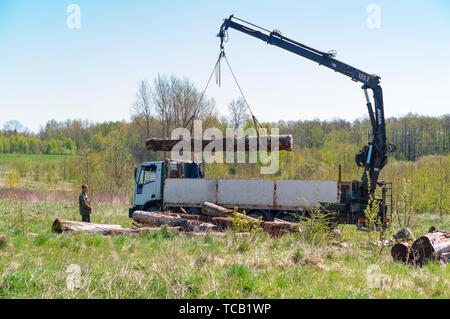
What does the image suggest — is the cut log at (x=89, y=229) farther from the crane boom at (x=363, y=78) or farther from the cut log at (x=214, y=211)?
the crane boom at (x=363, y=78)

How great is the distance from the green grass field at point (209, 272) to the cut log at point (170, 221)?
2706mm

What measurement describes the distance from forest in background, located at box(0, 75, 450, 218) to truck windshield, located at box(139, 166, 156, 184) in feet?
10.4

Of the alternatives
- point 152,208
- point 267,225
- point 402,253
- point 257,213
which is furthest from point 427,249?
point 152,208

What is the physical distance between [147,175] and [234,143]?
4406mm

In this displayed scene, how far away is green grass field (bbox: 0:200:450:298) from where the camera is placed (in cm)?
570

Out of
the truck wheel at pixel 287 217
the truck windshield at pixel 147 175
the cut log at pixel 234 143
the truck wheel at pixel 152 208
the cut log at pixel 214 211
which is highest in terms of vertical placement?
the cut log at pixel 234 143

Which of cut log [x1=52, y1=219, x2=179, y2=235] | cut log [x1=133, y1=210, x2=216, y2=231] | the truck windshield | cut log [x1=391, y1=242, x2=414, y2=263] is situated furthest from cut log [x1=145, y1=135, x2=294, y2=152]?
cut log [x1=391, y1=242, x2=414, y2=263]

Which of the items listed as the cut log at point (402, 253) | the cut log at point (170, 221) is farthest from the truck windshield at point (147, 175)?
the cut log at point (402, 253)

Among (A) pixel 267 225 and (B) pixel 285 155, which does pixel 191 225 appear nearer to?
(A) pixel 267 225

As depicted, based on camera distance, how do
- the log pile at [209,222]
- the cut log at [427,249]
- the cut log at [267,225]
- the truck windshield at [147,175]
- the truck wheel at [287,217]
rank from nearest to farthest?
the cut log at [427,249] → the cut log at [267,225] → the log pile at [209,222] → the truck wheel at [287,217] → the truck windshield at [147,175]

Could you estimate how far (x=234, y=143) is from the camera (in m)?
15.5

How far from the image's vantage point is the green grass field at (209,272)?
18.7 feet

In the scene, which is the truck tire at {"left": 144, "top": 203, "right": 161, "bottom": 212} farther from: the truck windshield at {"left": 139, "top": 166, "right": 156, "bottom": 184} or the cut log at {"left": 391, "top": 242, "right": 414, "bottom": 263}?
the cut log at {"left": 391, "top": 242, "right": 414, "bottom": 263}
